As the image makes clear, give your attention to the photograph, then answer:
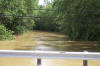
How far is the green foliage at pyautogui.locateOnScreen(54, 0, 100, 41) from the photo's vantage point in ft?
50.3

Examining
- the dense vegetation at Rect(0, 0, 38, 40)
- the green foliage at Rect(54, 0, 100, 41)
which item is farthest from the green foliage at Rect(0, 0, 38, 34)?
the green foliage at Rect(54, 0, 100, 41)

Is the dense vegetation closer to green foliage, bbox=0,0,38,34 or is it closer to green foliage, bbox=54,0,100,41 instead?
green foliage, bbox=0,0,38,34

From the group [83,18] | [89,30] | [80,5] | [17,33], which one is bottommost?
[17,33]

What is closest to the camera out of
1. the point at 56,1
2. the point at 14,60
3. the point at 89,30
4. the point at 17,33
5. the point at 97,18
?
the point at 14,60

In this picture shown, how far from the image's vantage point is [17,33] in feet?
119

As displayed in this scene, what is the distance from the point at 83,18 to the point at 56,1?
14.1ft

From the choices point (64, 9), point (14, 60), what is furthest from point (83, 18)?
point (14, 60)

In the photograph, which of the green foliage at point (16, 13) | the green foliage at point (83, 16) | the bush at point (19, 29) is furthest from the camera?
the bush at point (19, 29)

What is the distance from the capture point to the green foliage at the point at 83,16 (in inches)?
603

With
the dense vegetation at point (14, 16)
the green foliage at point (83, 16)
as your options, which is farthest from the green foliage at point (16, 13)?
the green foliage at point (83, 16)

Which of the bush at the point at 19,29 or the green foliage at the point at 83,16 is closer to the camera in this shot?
the green foliage at the point at 83,16

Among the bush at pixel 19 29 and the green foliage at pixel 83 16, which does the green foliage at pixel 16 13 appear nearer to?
the bush at pixel 19 29

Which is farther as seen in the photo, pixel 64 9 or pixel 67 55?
pixel 64 9

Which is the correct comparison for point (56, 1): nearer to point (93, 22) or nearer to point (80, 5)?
point (80, 5)
